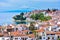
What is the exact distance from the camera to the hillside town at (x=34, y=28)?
1995mm

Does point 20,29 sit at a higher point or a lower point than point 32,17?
lower

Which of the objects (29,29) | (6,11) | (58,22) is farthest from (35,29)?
(6,11)

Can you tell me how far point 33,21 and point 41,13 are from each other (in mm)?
166

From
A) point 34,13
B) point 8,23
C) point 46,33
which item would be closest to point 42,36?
point 46,33

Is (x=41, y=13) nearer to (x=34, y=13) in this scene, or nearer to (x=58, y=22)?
(x=34, y=13)

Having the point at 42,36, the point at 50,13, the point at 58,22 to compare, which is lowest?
the point at 42,36

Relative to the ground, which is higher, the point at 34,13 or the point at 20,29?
the point at 34,13

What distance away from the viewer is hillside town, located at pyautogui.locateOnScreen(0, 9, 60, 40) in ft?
6.54

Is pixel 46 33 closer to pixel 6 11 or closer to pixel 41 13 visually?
pixel 41 13

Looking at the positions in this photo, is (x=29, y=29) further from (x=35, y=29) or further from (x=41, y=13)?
(x=41, y=13)

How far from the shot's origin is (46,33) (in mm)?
1994

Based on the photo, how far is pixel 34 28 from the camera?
2023 millimetres

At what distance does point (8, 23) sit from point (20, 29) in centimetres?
19

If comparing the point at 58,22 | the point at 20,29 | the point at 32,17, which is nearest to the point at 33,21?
the point at 32,17
